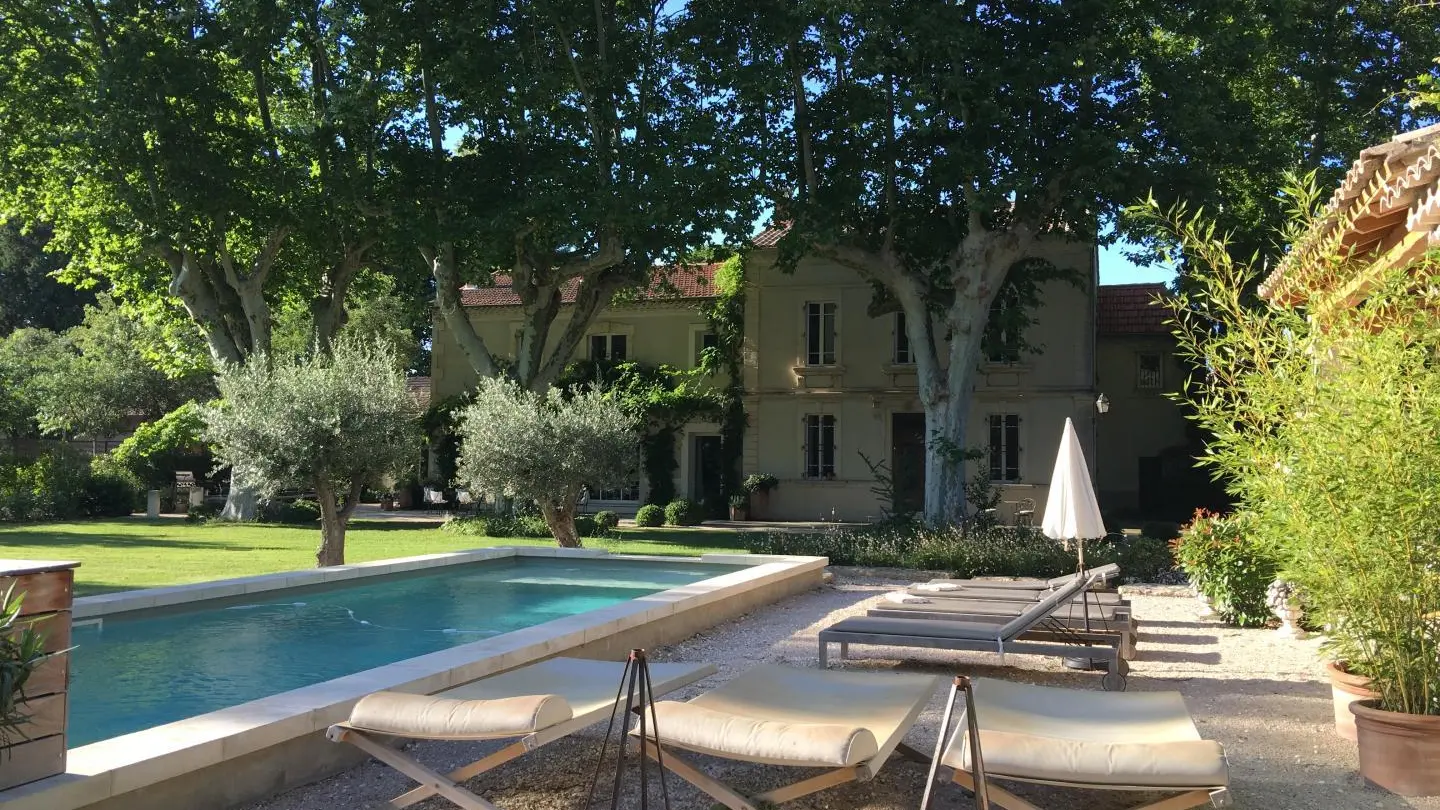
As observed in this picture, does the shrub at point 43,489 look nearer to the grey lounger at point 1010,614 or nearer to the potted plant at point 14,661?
the grey lounger at point 1010,614

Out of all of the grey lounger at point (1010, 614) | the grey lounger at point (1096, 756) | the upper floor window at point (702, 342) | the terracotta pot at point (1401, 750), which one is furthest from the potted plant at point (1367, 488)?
the upper floor window at point (702, 342)

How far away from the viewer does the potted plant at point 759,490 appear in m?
25.3

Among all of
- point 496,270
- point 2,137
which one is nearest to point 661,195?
point 496,270

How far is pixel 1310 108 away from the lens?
19.3 meters

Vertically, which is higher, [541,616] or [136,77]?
[136,77]

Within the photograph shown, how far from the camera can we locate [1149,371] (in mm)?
27125

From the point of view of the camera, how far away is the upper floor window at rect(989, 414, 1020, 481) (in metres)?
24.1

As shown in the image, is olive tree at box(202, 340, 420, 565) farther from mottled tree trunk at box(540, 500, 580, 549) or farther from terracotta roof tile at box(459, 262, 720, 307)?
terracotta roof tile at box(459, 262, 720, 307)

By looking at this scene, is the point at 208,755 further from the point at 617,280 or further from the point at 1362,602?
the point at 617,280

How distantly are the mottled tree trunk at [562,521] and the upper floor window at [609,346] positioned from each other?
44.2 feet

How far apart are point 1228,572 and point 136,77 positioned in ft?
63.4

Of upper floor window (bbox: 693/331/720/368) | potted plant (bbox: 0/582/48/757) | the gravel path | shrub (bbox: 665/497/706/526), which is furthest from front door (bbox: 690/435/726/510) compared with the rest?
potted plant (bbox: 0/582/48/757)

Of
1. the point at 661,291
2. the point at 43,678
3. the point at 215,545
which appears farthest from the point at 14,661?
the point at 661,291

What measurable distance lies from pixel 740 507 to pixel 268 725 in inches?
823
